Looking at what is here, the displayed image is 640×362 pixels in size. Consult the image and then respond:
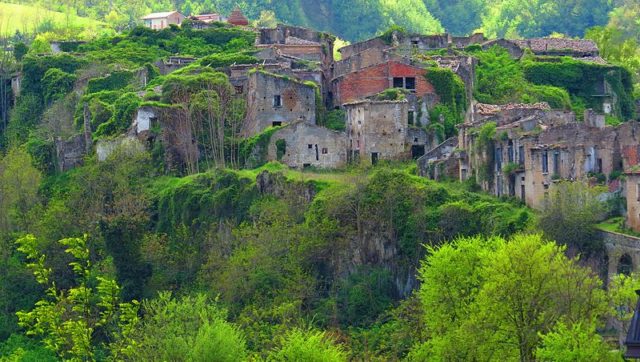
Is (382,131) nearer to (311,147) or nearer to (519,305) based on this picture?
(311,147)

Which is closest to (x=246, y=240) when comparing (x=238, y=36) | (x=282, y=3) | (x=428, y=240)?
(x=428, y=240)

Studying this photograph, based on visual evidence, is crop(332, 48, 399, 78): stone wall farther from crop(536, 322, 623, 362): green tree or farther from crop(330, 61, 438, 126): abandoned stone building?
crop(536, 322, 623, 362): green tree

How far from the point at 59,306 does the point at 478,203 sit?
619 inches

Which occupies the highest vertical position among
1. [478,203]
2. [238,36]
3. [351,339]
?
[238,36]

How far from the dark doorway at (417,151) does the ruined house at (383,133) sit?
0.16 m

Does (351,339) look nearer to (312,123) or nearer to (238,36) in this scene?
(312,123)

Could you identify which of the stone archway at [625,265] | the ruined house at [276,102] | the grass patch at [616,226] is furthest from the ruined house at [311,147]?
the stone archway at [625,265]

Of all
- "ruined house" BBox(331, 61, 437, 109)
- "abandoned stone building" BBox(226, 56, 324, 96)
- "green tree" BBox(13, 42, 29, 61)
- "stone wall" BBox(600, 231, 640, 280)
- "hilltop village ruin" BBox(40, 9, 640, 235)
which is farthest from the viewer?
"green tree" BBox(13, 42, 29, 61)

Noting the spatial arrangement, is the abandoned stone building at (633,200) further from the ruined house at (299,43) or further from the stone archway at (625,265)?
the ruined house at (299,43)

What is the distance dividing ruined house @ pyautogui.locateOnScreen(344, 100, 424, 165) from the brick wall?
324 centimetres

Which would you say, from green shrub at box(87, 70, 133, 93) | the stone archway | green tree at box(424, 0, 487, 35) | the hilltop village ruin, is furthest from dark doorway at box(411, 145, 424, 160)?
green tree at box(424, 0, 487, 35)

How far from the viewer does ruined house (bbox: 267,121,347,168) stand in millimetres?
85750

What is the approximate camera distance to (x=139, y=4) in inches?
7116

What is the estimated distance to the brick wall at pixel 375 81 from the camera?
8894cm
